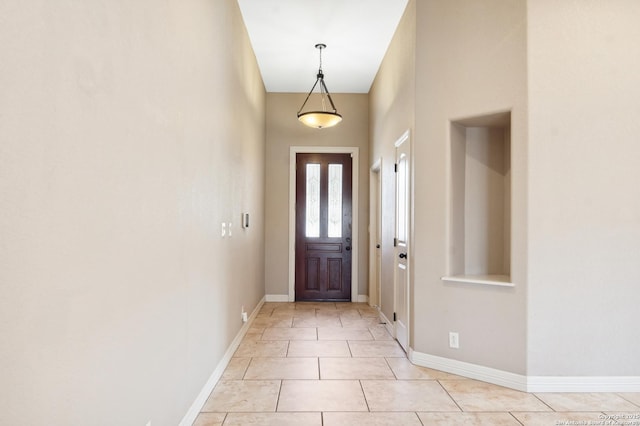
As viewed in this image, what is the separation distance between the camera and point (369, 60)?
5367 millimetres

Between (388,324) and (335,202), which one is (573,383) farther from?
(335,202)

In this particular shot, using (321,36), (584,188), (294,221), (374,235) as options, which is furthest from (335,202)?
(584,188)

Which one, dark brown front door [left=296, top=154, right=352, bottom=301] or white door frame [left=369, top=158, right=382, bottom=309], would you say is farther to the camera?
dark brown front door [left=296, top=154, right=352, bottom=301]

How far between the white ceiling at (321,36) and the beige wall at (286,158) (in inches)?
17.7

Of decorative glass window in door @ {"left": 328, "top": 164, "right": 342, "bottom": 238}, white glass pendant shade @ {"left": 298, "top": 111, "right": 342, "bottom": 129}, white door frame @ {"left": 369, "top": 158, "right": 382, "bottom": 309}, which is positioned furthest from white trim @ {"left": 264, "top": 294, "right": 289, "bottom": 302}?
white glass pendant shade @ {"left": 298, "top": 111, "right": 342, "bottom": 129}

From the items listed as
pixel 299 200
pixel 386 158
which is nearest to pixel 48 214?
pixel 386 158

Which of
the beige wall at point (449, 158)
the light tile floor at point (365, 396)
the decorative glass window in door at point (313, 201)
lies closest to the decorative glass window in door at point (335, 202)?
the decorative glass window in door at point (313, 201)

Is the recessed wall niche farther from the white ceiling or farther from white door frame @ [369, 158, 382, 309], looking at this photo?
white door frame @ [369, 158, 382, 309]

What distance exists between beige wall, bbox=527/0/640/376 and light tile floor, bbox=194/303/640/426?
13.5 inches

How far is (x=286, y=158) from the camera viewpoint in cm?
661

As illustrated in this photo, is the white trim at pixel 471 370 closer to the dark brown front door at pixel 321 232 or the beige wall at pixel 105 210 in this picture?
the beige wall at pixel 105 210

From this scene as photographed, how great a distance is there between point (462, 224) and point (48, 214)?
3.22 metres

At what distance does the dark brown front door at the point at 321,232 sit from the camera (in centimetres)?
660

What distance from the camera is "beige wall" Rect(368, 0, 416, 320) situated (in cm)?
393
